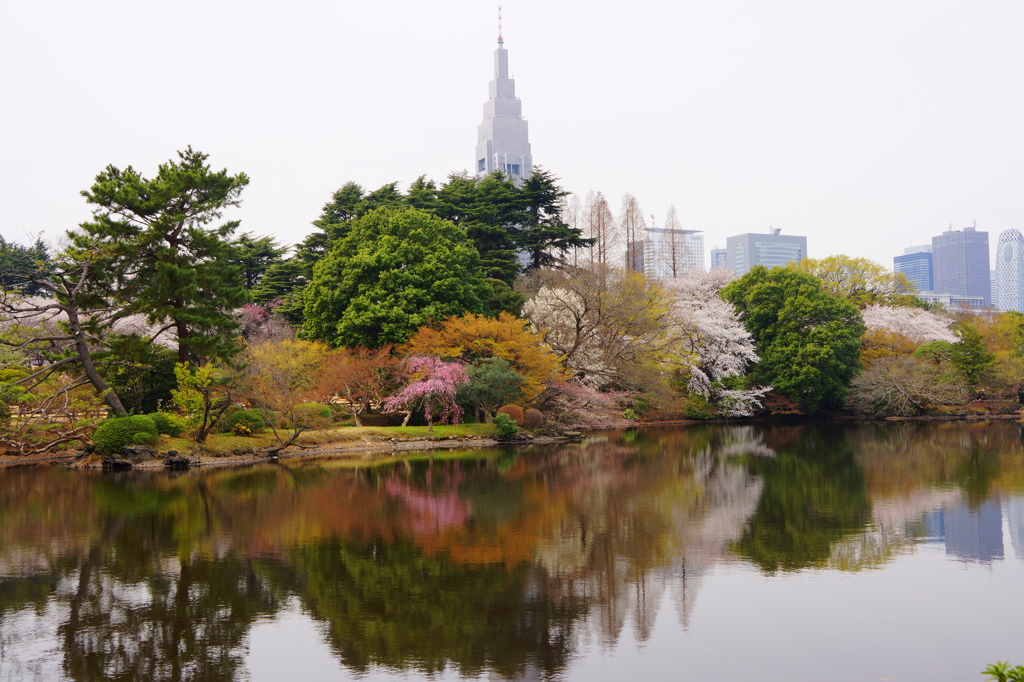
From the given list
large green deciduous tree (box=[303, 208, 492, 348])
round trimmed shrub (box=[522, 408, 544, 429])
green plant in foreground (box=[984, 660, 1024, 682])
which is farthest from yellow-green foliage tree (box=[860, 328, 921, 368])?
green plant in foreground (box=[984, 660, 1024, 682])

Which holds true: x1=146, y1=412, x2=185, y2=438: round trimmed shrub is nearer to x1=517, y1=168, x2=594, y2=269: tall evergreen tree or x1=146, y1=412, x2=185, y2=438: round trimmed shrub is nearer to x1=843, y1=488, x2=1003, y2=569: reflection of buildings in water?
x1=843, y1=488, x2=1003, y2=569: reflection of buildings in water

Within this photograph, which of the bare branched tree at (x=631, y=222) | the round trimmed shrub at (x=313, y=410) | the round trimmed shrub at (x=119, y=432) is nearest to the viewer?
the round trimmed shrub at (x=119, y=432)

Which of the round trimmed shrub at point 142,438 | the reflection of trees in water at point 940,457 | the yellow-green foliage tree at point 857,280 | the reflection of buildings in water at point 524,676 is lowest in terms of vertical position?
the reflection of buildings in water at point 524,676

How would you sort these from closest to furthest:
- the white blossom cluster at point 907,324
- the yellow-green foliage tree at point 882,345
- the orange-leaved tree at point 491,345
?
the orange-leaved tree at point 491,345
the yellow-green foliage tree at point 882,345
the white blossom cluster at point 907,324

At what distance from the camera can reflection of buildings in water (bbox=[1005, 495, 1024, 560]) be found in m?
11.6

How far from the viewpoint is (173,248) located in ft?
83.8

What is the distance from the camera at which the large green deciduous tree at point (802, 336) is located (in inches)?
1602

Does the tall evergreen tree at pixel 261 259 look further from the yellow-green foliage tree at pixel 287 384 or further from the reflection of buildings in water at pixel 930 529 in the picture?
the reflection of buildings in water at pixel 930 529

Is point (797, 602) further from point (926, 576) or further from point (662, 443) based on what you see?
point (662, 443)

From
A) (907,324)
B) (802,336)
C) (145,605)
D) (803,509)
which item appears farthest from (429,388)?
(907,324)

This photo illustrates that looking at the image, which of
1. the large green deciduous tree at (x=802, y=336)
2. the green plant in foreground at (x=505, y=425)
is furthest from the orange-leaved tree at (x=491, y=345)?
the large green deciduous tree at (x=802, y=336)

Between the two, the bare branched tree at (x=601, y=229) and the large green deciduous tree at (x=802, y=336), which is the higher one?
the bare branched tree at (x=601, y=229)

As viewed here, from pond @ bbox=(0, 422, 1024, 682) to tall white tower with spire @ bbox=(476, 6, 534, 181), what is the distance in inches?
5410

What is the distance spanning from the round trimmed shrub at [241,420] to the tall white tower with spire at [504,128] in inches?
5022
